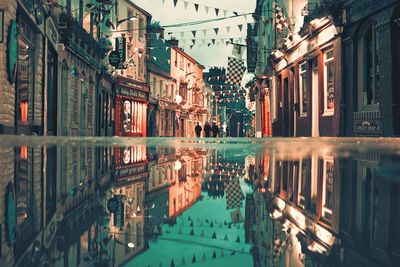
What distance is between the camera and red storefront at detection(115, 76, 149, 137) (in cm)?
3066

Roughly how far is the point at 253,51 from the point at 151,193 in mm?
32671

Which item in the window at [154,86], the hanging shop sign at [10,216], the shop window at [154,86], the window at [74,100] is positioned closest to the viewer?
the hanging shop sign at [10,216]

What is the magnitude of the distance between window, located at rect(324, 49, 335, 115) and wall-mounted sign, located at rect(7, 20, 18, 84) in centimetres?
1051

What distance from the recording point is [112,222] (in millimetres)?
1429

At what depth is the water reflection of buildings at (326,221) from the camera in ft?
3.48

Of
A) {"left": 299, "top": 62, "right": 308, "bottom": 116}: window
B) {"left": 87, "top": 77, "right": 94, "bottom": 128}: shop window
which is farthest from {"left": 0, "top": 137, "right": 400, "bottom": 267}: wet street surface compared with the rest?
{"left": 87, "top": 77, "right": 94, "bottom": 128}: shop window

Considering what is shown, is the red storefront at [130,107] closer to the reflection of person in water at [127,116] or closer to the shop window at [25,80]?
the reflection of person in water at [127,116]

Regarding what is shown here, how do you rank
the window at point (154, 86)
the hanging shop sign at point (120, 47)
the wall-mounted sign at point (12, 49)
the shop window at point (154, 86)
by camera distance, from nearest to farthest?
the wall-mounted sign at point (12, 49)
the hanging shop sign at point (120, 47)
the shop window at point (154, 86)
the window at point (154, 86)

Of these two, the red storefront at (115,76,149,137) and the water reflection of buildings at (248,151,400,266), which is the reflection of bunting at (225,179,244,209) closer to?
the water reflection of buildings at (248,151,400,266)

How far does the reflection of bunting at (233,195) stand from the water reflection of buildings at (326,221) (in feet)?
0.28

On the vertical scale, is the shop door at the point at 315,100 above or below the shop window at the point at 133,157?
above

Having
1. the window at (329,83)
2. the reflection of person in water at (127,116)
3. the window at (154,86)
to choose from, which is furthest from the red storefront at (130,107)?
the window at (329,83)

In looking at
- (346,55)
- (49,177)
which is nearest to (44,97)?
(346,55)

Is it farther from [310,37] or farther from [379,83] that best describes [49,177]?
[310,37]
